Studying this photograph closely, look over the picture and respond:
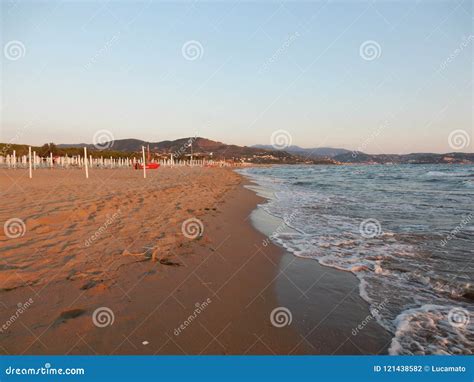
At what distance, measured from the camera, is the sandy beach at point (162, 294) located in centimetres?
269

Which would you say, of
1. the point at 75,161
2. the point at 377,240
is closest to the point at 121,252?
the point at 377,240

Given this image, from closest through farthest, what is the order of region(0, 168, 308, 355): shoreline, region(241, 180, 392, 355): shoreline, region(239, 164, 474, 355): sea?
region(0, 168, 308, 355): shoreline < region(241, 180, 392, 355): shoreline < region(239, 164, 474, 355): sea

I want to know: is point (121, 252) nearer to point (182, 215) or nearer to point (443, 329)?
point (182, 215)

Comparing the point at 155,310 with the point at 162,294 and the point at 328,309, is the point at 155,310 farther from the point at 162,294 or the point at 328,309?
the point at 328,309

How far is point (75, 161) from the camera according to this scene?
41.8 meters

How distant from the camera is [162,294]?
11.5ft

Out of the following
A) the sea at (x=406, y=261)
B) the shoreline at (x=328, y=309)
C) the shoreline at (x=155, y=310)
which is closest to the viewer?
the shoreline at (x=155, y=310)

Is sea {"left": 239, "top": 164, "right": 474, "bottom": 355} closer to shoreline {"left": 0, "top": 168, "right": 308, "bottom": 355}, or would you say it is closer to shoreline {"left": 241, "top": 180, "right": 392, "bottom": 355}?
shoreline {"left": 241, "top": 180, "right": 392, "bottom": 355}

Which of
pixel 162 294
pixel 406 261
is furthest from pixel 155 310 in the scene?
pixel 406 261

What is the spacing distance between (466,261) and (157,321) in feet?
17.1

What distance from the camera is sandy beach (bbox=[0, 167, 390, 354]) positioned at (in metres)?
2.69

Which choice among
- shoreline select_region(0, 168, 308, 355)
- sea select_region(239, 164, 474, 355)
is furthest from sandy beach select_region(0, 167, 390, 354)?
sea select_region(239, 164, 474, 355)

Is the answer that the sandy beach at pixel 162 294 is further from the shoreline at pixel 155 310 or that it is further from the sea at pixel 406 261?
the sea at pixel 406 261

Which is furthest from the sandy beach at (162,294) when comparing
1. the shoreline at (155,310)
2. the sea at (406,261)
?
the sea at (406,261)
